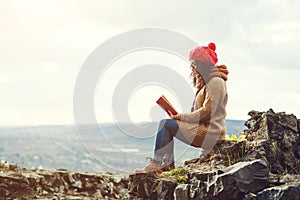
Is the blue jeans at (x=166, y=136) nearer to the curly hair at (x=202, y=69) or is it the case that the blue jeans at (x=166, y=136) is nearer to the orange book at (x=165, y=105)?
the orange book at (x=165, y=105)

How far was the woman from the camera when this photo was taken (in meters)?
10.4

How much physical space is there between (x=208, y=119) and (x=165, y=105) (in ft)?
3.05

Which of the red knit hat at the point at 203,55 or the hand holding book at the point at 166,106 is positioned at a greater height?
the red knit hat at the point at 203,55

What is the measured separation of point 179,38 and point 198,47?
0.56 m

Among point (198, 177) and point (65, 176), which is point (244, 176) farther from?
point (65, 176)

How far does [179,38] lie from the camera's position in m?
11.1

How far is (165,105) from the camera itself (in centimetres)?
1071

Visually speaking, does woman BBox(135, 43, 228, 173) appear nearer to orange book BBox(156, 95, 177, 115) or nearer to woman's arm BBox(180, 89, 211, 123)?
woman's arm BBox(180, 89, 211, 123)

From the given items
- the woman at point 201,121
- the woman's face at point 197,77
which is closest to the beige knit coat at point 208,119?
the woman at point 201,121

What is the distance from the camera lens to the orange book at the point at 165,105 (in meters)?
10.7

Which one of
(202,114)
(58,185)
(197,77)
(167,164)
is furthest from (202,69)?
(58,185)

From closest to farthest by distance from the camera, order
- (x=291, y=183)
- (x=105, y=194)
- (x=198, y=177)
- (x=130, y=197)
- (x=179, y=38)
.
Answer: (x=291, y=183) → (x=198, y=177) → (x=130, y=197) → (x=179, y=38) → (x=105, y=194)

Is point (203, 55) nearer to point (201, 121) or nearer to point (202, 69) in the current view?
point (202, 69)

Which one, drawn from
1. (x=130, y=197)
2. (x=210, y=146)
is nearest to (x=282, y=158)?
(x=210, y=146)
